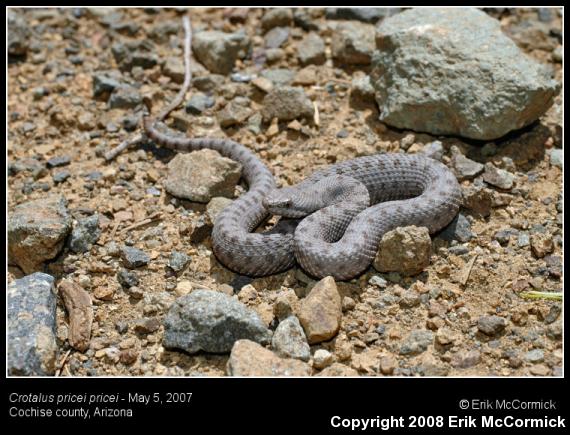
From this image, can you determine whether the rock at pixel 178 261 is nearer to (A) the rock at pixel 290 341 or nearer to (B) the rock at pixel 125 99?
(A) the rock at pixel 290 341

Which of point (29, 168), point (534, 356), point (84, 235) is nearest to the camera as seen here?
point (534, 356)

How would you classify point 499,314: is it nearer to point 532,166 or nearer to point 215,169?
point 532,166

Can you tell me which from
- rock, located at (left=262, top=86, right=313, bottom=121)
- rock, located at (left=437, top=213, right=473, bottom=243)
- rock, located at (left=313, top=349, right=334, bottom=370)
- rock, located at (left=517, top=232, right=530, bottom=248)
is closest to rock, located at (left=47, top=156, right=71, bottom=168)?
rock, located at (left=262, top=86, right=313, bottom=121)

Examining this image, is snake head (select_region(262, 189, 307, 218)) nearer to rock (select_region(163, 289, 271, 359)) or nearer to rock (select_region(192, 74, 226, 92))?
rock (select_region(163, 289, 271, 359))

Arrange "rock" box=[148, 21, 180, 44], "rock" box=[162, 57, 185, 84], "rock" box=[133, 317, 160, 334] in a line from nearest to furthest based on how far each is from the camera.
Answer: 1. "rock" box=[133, 317, 160, 334]
2. "rock" box=[162, 57, 185, 84]
3. "rock" box=[148, 21, 180, 44]

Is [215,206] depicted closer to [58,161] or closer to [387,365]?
[58,161]

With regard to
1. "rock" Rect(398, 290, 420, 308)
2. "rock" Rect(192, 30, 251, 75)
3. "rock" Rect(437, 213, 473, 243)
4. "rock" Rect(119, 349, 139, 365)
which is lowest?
"rock" Rect(119, 349, 139, 365)

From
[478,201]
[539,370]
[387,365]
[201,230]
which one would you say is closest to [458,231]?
[478,201]
